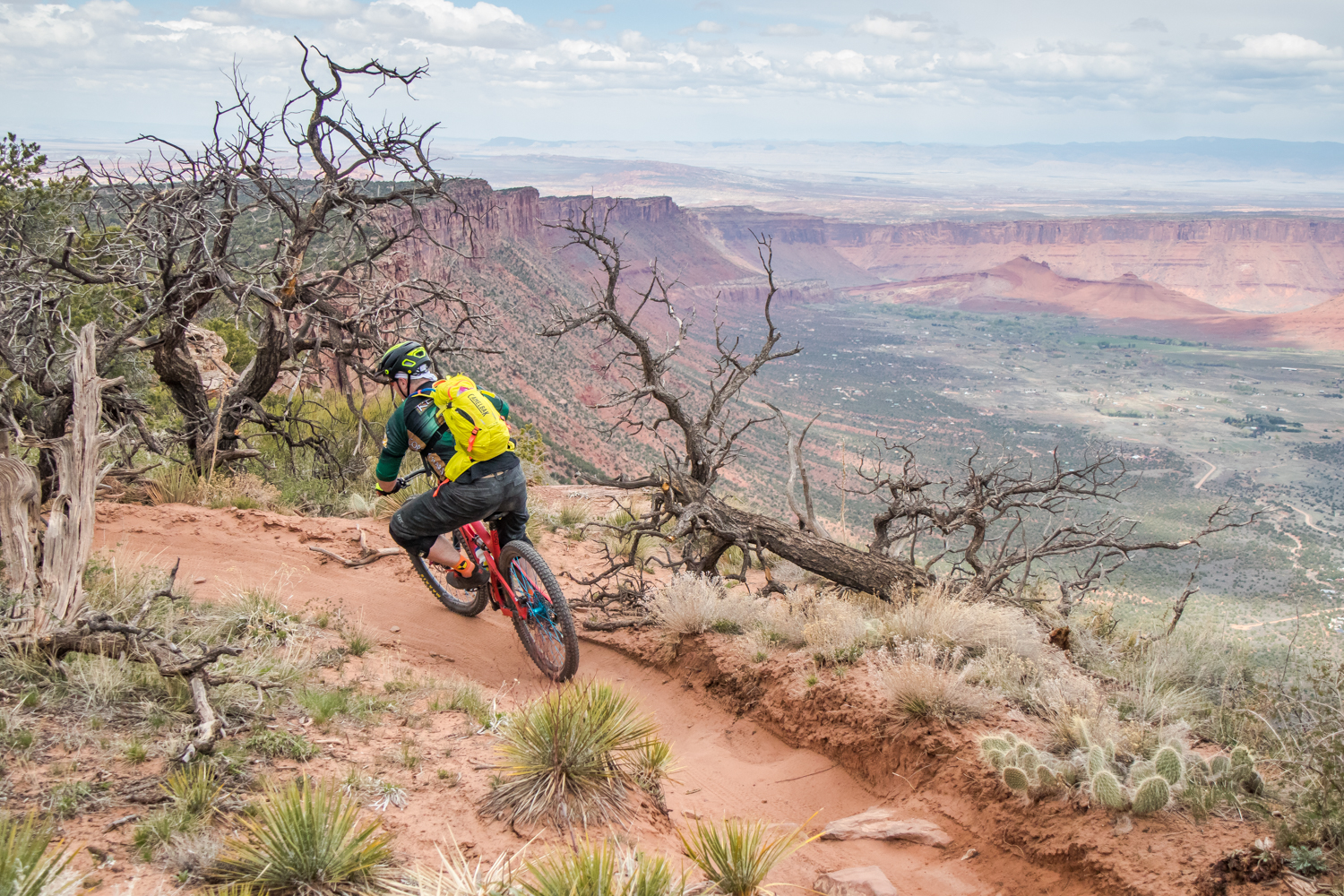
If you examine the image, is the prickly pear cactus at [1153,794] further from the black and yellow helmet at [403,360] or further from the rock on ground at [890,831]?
the black and yellow helmet at [403,360]

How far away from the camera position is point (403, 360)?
5086 millimetres

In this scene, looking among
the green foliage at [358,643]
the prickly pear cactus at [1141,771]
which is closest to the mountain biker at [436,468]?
the green foliage at [358,643]

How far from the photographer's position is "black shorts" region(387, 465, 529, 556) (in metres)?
5.02

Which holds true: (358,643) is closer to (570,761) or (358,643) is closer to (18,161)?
(570,761)

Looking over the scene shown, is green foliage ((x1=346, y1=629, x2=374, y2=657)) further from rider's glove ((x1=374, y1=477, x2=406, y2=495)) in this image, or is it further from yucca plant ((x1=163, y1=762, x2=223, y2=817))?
yucca plant ((x1=163, y1=762, x2=223, y2=817))

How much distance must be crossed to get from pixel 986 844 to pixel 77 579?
4829 millimetres

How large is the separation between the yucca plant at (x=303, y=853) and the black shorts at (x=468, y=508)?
240 centimetres

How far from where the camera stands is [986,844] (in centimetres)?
360

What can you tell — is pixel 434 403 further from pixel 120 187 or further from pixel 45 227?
pixel 45 227

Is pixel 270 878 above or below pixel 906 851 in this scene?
above

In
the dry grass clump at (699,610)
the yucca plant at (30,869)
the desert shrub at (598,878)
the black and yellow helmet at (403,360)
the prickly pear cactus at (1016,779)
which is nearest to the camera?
the yucca plant at (30,869)

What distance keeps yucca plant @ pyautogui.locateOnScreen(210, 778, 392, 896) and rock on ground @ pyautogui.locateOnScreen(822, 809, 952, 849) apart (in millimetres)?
2039

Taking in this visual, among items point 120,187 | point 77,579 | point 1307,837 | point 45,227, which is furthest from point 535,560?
point 45,227

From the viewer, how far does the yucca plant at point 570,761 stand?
3273mm
